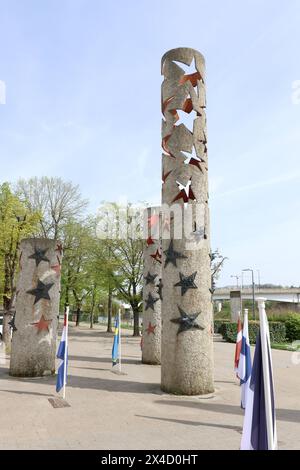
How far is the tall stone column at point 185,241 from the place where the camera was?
10.2m

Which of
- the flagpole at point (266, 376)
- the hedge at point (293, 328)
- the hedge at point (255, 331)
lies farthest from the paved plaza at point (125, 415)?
the hedge at point (293, 328)

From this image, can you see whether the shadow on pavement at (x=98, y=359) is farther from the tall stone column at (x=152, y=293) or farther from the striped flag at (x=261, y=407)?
the striped flag at (x=261, y=407)

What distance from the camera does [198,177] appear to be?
11.2 m

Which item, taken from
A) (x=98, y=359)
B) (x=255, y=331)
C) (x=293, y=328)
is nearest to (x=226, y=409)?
(x=98, y=359)

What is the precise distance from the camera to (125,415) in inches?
320

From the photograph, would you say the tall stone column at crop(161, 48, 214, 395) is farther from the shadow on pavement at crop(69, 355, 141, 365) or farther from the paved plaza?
the shadow on pavement at crop(69, 355, 141, 365)

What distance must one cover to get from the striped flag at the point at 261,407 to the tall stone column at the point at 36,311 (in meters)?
9.23

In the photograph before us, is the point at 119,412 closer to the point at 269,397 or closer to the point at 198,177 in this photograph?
the point at 269,397

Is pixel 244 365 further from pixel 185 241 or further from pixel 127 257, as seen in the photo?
pixel 127 257

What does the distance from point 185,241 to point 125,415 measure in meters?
4.78

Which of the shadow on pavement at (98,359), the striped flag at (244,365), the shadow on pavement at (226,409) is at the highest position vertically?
the striped flag at (244,365)


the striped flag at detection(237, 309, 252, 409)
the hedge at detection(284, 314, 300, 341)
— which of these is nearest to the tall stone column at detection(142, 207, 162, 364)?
the striped flag at detection(237, 309, 252, 409)


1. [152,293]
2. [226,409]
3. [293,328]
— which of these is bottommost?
[226,409]
